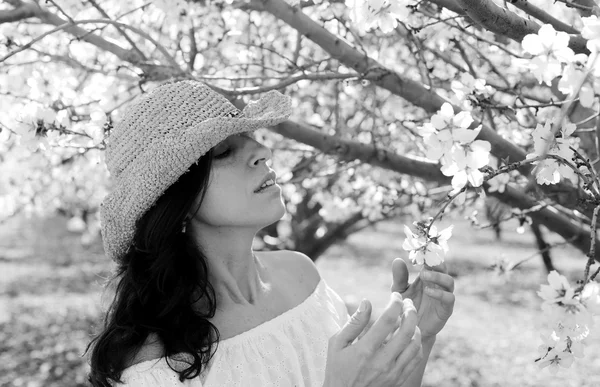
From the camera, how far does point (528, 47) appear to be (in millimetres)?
1075

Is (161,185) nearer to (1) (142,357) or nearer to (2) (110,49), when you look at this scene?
(1) (142,357)

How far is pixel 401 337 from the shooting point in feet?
4.72

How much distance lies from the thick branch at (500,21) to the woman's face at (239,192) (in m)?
0.70

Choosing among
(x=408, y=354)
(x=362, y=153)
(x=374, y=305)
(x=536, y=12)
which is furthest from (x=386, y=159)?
(x=374, y=305)

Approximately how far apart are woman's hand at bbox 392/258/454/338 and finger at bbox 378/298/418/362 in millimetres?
288

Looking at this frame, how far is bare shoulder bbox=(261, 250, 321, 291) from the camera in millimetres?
2305

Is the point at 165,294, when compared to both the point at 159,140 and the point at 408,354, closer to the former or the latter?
the point at 159,140

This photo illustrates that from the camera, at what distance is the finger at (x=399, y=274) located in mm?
1808

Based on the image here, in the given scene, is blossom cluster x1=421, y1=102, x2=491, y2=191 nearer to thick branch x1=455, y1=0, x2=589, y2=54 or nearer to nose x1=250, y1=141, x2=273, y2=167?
thick branch x1=455, y1=0, x2=589, y2=54

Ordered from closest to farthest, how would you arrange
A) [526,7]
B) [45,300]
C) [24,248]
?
[526,7] < [45,300] < [24,248]

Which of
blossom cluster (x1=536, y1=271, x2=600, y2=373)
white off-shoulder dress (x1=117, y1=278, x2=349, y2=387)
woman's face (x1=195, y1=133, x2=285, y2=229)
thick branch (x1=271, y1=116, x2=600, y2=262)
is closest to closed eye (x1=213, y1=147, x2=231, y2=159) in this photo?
woman's face (x1=195, y1=133, x2=285, y2=229)

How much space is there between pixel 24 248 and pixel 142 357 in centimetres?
1601

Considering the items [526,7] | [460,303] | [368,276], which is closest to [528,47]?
[526,7]

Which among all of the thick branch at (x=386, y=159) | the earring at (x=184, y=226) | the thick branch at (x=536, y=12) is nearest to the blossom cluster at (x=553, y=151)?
the thick branch at (x=536, y=12)
